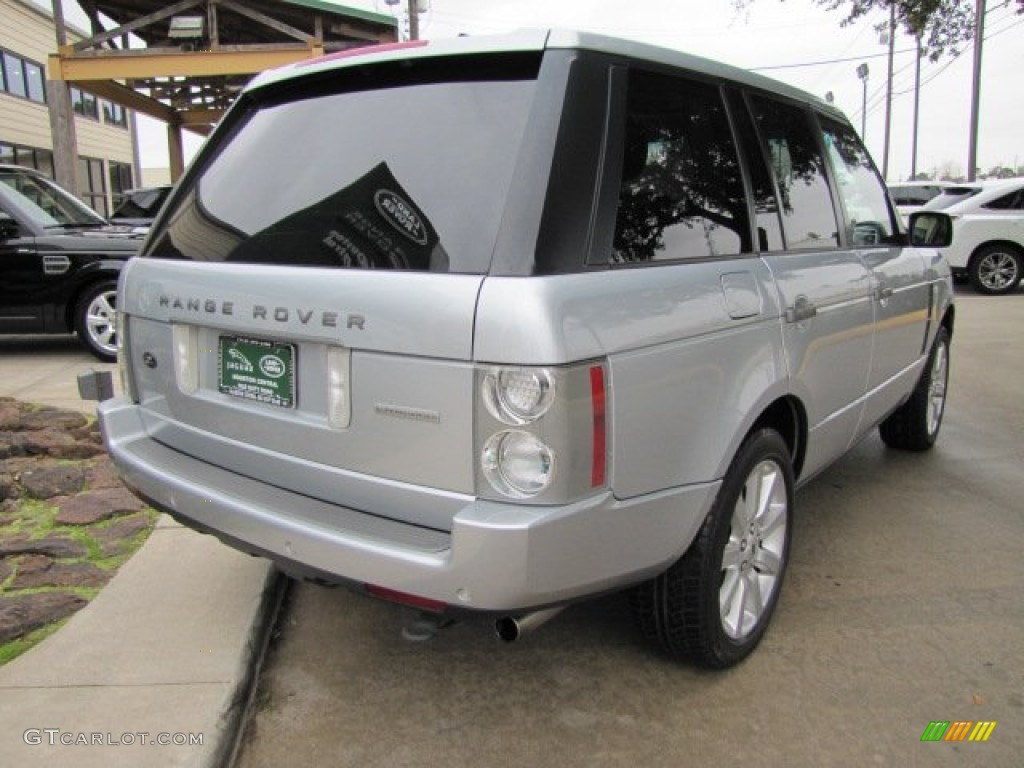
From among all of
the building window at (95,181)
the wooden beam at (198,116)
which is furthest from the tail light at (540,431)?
the building window at (95,181)

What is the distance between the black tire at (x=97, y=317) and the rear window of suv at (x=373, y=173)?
208 inches

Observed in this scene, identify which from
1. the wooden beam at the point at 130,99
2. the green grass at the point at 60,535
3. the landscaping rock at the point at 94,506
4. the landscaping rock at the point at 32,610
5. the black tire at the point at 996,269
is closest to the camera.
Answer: the landscaping rock at the point at 32,610

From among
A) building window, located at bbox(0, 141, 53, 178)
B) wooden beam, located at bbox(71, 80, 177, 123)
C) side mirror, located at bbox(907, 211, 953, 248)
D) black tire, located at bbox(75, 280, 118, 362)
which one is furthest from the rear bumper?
building window, located at bbox(0, 141, 53, 178)

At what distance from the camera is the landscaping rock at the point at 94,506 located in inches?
156

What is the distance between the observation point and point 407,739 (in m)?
2.48

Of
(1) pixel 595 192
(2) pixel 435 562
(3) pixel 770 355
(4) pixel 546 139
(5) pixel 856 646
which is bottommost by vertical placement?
(5) pixel 856 646

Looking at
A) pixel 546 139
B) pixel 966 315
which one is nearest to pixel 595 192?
pixel 546 139

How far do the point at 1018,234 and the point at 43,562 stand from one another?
13757mm

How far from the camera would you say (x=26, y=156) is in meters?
22.8

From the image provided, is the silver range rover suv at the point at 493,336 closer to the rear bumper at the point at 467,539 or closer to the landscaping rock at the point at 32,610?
the rear bumper at the point at 467,539

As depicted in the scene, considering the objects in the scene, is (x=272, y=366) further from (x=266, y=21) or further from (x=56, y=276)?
(x=266, y=21)

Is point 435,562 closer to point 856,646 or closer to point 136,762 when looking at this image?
point 136,762

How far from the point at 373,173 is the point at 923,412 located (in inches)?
156

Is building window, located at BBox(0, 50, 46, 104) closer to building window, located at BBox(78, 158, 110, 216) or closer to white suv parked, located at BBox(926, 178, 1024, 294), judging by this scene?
building window, located at BBox(78, 158, 110, 216)
